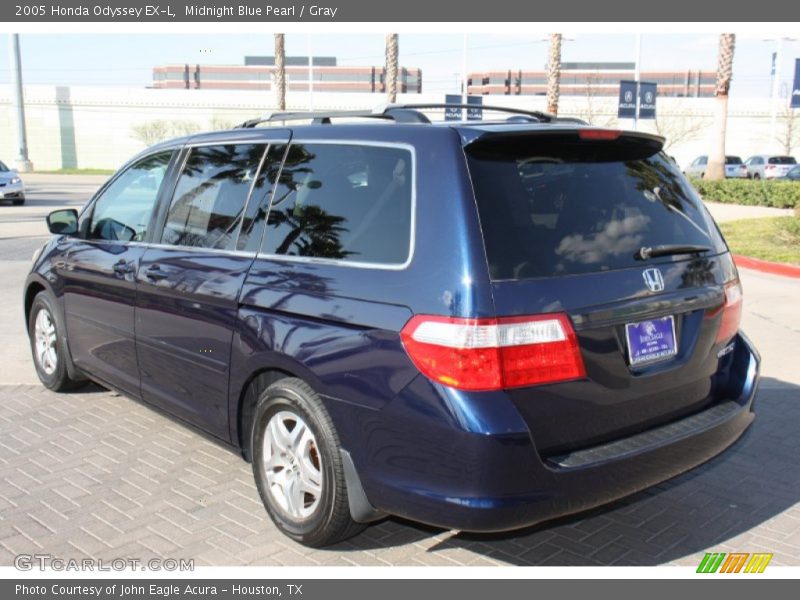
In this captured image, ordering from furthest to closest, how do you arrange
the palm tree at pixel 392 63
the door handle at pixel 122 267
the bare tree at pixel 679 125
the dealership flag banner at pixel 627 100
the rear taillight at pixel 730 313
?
the bare tree at pixel 679 125, the palm tree at pixel 392 63, the dealership flag banner at pixel 627 100, the door handle at pixel 122 267, the rear taillight at pixel 730 313

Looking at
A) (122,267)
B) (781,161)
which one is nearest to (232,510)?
(122,267)

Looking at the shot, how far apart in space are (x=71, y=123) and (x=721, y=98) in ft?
185

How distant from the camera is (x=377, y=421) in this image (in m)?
3.16

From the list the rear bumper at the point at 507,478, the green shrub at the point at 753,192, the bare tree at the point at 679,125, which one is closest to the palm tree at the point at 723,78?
the green shrub at the point at 753,192

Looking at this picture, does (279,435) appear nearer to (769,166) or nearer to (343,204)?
(343,204)

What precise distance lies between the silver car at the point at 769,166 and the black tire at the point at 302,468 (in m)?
44.2

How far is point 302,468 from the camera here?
143 inches

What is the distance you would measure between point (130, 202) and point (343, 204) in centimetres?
222

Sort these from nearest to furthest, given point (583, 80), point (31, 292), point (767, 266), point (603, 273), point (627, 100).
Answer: point (603, 273)
point (31, 292)
point (767, 266)
point (627, 100)
point (583, 80)

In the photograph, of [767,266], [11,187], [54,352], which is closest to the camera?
[54,352]

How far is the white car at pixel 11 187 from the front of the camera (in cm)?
2464

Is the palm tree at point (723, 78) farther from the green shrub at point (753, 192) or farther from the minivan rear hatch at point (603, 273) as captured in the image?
the minivan rear hatch at point (603, 273)

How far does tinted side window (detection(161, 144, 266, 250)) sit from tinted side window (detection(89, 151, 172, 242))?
326 mm

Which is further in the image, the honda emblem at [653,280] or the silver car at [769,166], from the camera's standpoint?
the silver car at [769,166]
